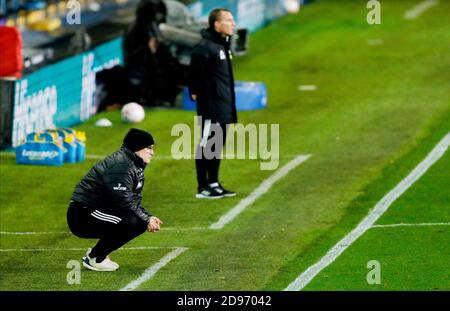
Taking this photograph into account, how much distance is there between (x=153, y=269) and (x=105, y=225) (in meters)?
0.91

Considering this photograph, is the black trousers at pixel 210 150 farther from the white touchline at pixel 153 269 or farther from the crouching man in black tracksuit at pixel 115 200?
the crouching man in black tracksuit at pixel 115 200

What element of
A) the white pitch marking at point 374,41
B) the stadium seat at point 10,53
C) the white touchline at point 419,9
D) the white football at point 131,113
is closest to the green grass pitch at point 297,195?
the white football at point 131,113

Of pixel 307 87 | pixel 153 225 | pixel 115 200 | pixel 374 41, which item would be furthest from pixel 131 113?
pixel 374 41

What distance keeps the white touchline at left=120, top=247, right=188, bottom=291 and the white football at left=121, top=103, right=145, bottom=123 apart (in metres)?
10.1

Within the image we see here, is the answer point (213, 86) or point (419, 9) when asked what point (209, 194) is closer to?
point (213, 86)

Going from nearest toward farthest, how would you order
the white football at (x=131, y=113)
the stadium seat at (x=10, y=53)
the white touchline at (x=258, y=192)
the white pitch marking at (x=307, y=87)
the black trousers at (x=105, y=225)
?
the black trousers at (x=105, y=225) → the white touchline at (x=258, y=192) → the stadium seat at (x=10, y=53) → the white football at (x=131, y=113) → the white pitch marking at (x=307, y=87)

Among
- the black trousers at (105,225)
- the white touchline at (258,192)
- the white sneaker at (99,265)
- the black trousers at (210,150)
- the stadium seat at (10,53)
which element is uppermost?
the stadium seat at (10,53)

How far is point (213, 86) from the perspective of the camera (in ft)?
77.0

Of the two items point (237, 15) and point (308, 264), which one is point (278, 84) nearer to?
point (237, 15)

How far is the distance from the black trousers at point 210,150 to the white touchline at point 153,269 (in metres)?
3.04

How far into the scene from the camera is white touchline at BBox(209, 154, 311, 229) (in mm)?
22427

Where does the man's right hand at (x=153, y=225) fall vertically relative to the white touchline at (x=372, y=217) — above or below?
above

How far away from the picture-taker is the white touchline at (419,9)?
47250 mm
